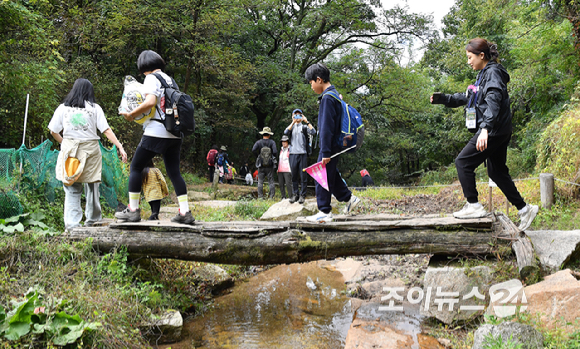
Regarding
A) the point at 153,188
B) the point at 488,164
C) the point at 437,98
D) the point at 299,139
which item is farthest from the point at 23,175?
the point at 488,164

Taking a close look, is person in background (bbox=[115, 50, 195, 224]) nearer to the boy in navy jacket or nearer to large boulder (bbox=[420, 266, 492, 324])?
the boy in navy jacket

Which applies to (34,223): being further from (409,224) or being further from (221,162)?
(221,162)

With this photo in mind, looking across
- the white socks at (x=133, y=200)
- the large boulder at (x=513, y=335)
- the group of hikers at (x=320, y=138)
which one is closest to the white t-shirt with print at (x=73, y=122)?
the group of hikers at (x=320, y=138)

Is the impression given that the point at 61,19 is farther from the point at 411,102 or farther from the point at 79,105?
the point at 411,102

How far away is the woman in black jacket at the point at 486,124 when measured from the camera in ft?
12.3

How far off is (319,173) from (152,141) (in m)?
1.89

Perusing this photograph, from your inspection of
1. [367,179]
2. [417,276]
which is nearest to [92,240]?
[417,276]

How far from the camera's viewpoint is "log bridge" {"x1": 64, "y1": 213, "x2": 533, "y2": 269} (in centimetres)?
409

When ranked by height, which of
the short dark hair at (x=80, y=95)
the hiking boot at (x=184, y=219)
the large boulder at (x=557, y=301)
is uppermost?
the short dark hair at (x=80, y=95)

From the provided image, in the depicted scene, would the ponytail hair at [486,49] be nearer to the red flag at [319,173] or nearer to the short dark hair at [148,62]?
the red flag at [319,173]

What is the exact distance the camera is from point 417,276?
5.33 meters

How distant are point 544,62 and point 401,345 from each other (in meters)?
10.3

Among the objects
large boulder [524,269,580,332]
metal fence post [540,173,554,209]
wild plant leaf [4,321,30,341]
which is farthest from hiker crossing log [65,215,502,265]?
metal fence post [540,173,554,209]

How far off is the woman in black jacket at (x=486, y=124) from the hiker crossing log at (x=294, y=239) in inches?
13.4
